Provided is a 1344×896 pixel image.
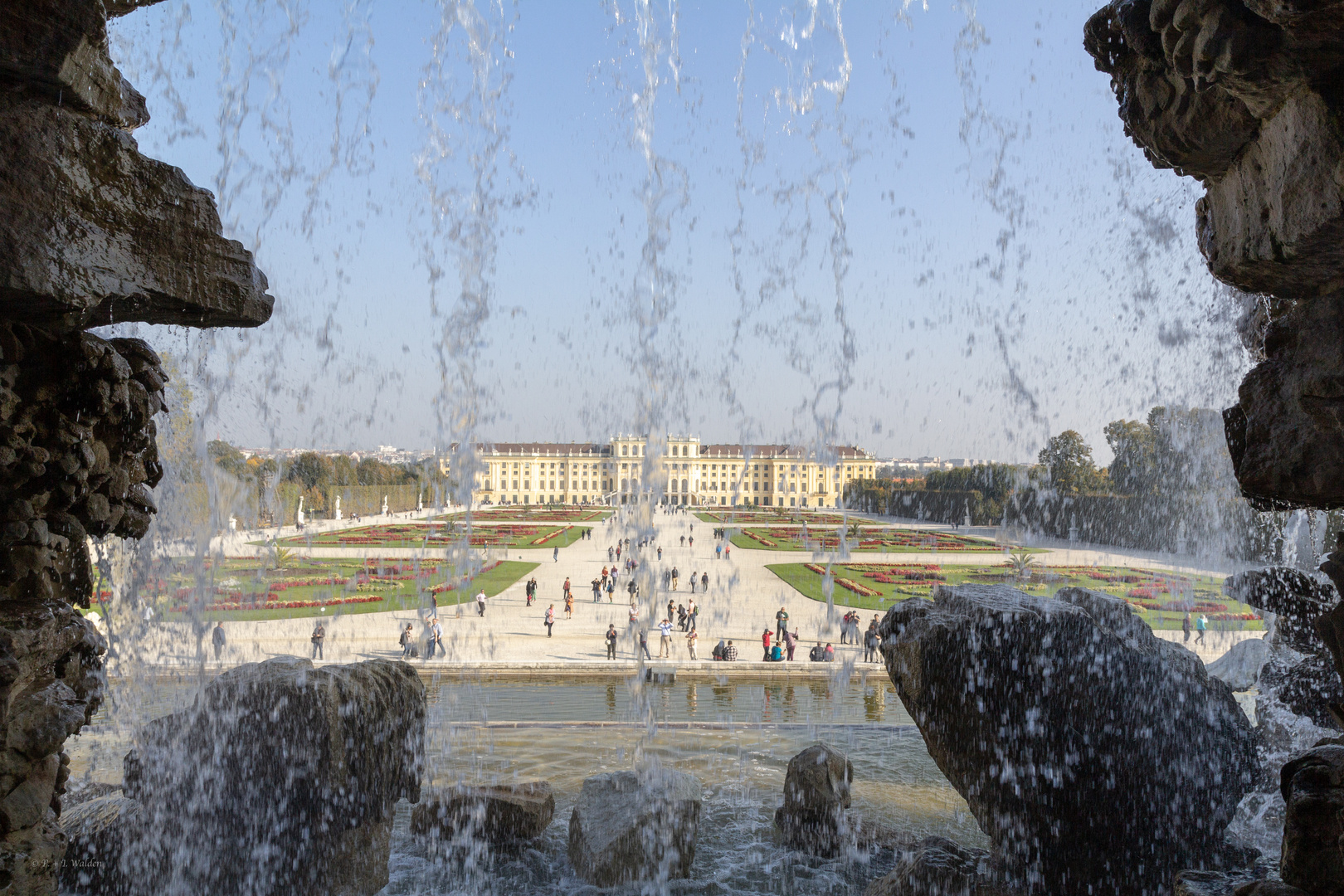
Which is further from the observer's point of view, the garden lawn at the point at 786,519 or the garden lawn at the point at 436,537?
the garden lawn at the point at 786,519

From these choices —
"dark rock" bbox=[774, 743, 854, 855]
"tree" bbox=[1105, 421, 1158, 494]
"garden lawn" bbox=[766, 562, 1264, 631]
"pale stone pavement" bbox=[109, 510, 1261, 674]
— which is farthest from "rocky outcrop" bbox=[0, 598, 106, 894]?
"tree" bbox=[1105, 421, 1158, 494]

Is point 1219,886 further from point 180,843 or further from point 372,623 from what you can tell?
point 372,623

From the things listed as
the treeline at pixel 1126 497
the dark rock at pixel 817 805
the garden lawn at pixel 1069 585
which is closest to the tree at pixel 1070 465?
the treeline at pixel 1126 497

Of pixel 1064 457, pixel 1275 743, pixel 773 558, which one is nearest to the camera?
pixel 1275 743

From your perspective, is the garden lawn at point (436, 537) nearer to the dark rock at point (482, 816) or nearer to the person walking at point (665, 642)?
the person walking at point (665, 642)

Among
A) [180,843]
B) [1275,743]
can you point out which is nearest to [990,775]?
[1275,743]

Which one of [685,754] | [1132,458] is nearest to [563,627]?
[685,754]
